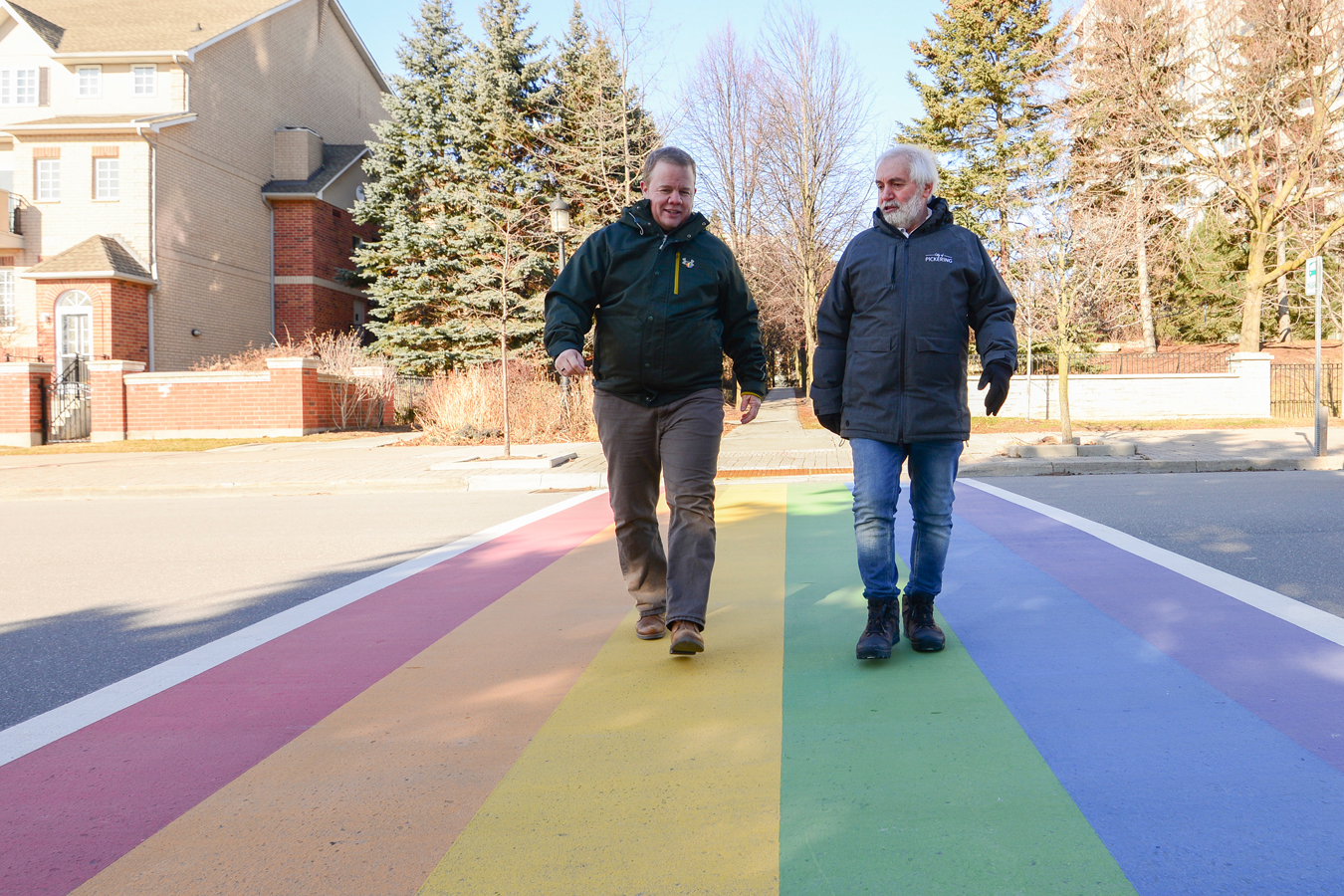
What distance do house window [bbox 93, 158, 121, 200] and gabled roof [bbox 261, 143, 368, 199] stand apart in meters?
5.03

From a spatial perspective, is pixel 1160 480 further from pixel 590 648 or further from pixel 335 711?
pixel 335 711

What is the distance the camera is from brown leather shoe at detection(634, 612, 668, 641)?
4.41 metres

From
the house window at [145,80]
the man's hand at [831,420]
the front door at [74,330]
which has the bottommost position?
the man's hand at [831,420]

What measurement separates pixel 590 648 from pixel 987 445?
12.8m

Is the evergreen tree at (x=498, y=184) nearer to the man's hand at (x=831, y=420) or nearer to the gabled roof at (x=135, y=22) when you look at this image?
the gabled roof at (x=135, y=22)

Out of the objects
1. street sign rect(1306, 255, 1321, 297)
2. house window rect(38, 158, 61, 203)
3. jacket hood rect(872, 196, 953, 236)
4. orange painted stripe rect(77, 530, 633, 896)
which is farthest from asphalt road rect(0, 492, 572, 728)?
house window rect(38, 158, 61, 203)

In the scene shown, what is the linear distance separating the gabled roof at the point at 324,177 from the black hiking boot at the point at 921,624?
30456mm

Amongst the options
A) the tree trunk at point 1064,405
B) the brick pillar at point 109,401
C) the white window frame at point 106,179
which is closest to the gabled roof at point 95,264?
the white window frame at point 106,179

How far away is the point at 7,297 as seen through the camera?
2752 cm

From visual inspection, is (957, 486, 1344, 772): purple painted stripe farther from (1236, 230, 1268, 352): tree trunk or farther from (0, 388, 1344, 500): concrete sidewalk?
(1236, 230, 1268, 352): tree trunk

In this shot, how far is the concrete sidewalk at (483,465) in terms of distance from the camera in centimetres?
1219

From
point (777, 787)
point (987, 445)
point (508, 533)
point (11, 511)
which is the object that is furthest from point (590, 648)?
point (987, 445)

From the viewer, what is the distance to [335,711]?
3.59 meters

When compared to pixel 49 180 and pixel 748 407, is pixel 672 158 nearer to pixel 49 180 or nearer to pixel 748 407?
pixel 748 407
